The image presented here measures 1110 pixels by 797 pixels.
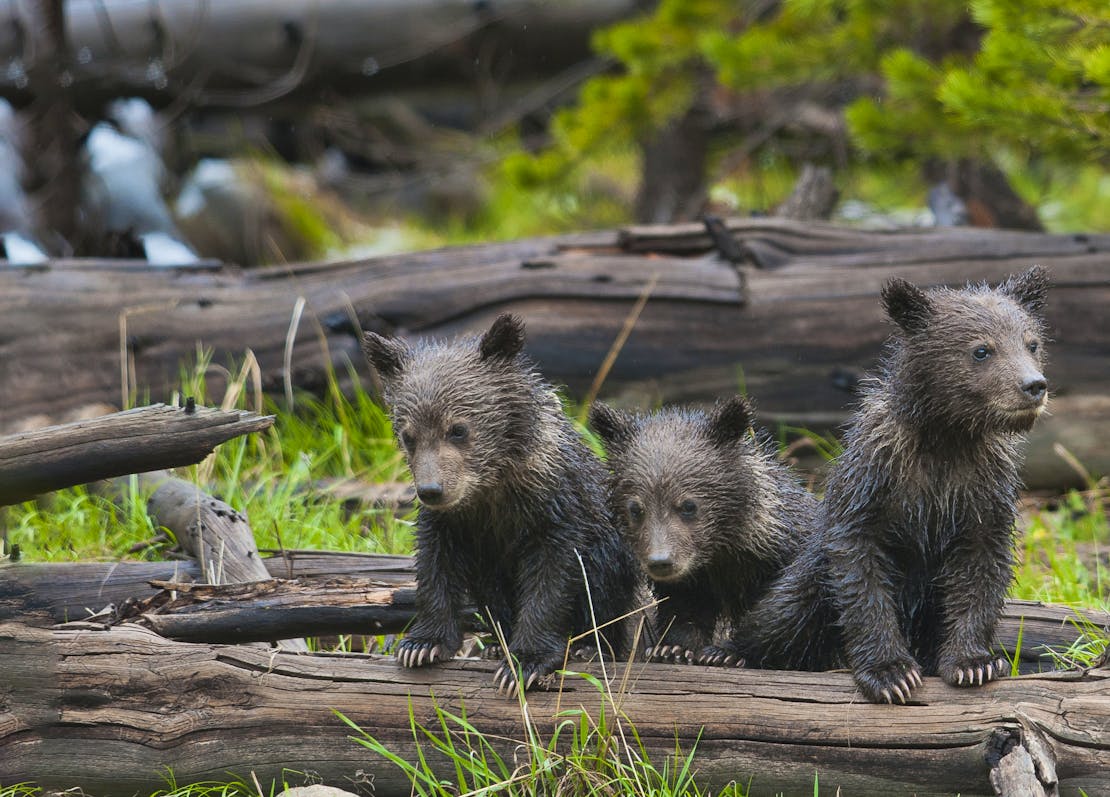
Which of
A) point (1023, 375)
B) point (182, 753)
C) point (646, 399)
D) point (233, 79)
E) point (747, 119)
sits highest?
point (233, 79)

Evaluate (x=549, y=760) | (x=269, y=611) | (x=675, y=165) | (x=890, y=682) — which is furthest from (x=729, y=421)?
(x=675, y=165)

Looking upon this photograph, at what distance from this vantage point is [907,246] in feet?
25.2

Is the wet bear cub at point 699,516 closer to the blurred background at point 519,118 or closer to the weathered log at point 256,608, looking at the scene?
the weathered log at point 256,608

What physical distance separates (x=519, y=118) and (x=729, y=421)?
866 centimetres

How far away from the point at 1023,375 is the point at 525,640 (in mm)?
1949

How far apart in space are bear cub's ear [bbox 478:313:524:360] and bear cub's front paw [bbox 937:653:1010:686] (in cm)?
191

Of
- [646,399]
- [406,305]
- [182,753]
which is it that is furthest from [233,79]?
[182,753]

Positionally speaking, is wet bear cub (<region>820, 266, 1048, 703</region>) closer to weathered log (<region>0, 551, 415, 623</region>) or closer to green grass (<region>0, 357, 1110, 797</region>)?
green grass (<region>0, 357, 1110, 797</region>)

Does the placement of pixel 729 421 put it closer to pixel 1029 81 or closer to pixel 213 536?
pixel 213 536

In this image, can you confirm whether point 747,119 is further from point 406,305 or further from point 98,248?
point 98,248

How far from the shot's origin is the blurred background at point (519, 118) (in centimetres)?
796

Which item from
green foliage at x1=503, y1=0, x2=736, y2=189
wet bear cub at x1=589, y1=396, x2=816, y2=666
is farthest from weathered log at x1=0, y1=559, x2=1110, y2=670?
green foliage at x1=503, y1=0, x2=736, y2=189

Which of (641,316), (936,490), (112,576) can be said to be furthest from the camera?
→ (641,316)

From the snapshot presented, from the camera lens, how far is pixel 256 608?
4.75 meters
